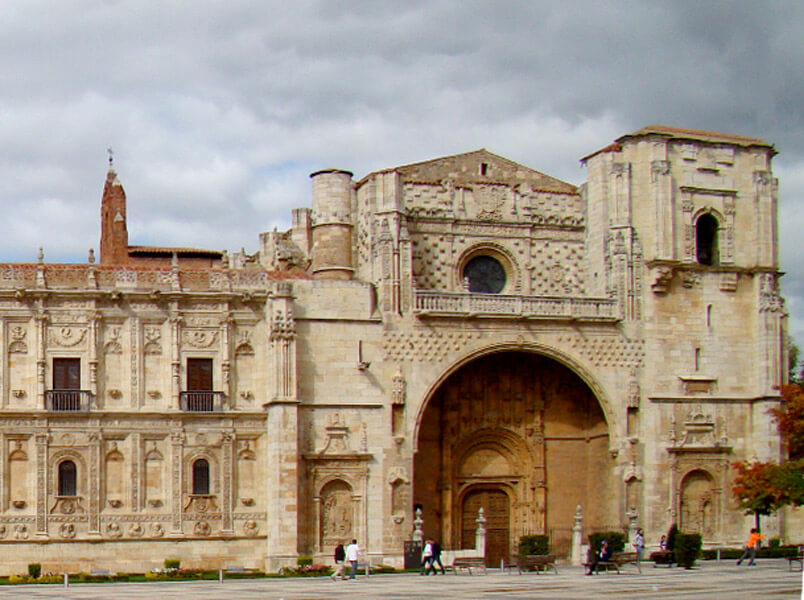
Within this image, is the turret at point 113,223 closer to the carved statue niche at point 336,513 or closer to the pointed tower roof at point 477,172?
the pointed tower roof at point 477,172

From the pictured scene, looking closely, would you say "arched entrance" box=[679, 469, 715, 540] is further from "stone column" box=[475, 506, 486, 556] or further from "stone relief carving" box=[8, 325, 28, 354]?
A: "stone relief carving" box=[8, 325, 28, 354]

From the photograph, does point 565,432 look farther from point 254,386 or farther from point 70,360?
point 70,360

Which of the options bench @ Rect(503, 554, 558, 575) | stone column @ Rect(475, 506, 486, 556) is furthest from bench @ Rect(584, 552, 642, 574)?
stone column @ Rect(475, 506, 486, 556)

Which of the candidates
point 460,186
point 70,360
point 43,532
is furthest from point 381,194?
point 43,532

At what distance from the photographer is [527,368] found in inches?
2073

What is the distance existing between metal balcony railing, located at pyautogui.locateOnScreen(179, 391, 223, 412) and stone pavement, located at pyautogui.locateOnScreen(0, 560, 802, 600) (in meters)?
7.53

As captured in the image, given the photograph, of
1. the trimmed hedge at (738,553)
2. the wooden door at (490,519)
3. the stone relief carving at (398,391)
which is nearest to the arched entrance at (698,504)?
the trimmed hedge at (738,553)

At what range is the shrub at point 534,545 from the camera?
159ft

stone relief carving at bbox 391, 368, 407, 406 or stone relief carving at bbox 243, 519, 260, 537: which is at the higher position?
stone relief carving at bbox 391, 368, 407, 406

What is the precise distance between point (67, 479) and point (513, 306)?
16.3 meters

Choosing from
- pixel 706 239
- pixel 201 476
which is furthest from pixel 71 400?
pixel 706 239

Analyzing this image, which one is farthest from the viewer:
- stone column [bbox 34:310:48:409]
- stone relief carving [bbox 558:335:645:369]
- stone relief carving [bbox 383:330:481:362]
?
stone relief carving [bbox 558:335:645:369]

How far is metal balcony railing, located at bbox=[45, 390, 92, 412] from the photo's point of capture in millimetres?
46094

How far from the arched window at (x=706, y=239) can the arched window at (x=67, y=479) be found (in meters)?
23.8
